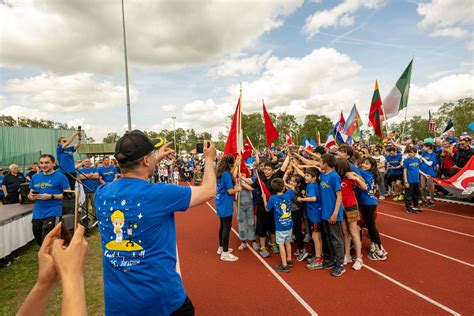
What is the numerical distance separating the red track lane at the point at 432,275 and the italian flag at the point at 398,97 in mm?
6911

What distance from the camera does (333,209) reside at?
480 cm

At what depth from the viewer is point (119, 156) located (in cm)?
189

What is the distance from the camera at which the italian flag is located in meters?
10.6

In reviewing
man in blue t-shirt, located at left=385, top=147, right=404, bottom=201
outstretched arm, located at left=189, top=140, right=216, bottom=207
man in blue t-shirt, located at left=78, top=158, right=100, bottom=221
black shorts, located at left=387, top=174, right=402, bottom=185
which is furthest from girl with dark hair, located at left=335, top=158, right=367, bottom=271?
man in blue t-shirt, located at left=78, top=158, right=100, bottom=221

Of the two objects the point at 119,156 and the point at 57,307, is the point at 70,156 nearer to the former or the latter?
the point at 57,307

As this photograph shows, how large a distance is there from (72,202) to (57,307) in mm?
3540

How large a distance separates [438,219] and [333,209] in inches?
198

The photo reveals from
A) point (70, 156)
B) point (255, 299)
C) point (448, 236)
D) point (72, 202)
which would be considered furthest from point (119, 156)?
point (448, 236)

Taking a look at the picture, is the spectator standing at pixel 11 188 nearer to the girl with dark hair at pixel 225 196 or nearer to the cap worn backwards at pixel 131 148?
the girl with dark hair at pixel 225 196

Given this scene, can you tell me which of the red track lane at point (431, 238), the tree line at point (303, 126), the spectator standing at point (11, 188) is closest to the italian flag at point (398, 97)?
the red track lane at point (431, 238)

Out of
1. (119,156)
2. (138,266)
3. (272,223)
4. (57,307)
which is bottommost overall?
(57,307)

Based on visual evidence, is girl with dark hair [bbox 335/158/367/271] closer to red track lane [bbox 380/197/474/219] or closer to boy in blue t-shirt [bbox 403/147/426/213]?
boy in blue t-shirt [bbox 403/147/426/213]

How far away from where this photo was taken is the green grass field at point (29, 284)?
13.1 feet

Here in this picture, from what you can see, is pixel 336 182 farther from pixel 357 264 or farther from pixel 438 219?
pixel 438 219
